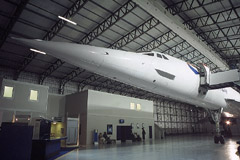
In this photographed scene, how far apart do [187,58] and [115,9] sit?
17.6m

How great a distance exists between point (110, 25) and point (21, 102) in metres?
13.2

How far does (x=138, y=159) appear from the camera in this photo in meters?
8.73

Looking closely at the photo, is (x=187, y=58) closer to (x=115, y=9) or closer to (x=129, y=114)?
(x=129, y=114)

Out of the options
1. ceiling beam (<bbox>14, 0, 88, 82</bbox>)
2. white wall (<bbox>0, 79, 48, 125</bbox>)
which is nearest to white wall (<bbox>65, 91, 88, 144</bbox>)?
white wall (<bbox>0, 79, 48, 125</bbox>)

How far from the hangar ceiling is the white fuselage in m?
6.58

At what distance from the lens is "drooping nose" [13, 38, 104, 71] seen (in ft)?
16.9

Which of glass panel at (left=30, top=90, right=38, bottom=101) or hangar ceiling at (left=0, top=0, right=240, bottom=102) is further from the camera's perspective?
glass panel at (left=30, top=90, right=38, bottom=101)

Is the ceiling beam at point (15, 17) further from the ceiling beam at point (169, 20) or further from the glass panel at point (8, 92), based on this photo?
the ceiling beam at point (169, 20)

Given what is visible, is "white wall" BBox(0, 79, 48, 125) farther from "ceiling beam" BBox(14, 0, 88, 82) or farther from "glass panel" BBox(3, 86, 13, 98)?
"ceiling beam" BBox(14, 0, 88, 82)

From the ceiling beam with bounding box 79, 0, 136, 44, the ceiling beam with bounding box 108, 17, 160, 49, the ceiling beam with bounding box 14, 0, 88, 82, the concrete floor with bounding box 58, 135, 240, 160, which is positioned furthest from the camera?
the ceiling beam with bounding box 108, 17, 160, 49

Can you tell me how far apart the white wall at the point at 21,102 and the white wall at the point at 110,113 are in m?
5.78

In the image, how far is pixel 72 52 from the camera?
5.29 metres

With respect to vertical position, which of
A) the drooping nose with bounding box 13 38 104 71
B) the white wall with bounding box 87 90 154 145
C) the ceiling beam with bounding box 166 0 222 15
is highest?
the ceiling beam with bounding box 166 0 222 15

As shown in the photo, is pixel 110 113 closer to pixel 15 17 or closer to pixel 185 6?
pixel 15 17
